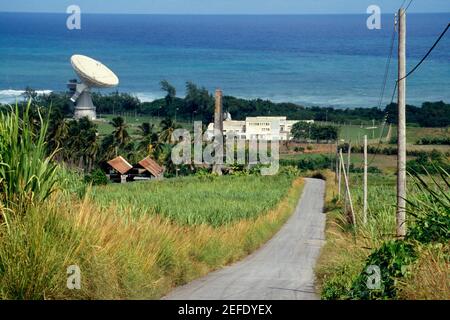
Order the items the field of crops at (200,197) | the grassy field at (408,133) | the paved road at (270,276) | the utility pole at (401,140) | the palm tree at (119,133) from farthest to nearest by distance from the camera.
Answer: the grassy field at (408,133) → the palm tree at (119,133) → the field of crops at (200,197) → the utility pole at (401,140) → the paved road at (270,276)

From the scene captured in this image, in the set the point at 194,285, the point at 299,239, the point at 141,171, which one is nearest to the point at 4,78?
the point at 141,171

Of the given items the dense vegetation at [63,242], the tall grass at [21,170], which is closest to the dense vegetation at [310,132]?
the dense vegetation at [63,242]

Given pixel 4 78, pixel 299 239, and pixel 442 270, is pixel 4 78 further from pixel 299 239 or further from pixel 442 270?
pixel 442 270

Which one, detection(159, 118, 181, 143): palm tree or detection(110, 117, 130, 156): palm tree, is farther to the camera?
detection(159, 118, 181, 143): palm tree

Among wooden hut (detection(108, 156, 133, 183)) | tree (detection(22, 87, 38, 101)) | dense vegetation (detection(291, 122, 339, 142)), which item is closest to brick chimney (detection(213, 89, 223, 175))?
wooden hut (detection(108, 156, 133, 183))

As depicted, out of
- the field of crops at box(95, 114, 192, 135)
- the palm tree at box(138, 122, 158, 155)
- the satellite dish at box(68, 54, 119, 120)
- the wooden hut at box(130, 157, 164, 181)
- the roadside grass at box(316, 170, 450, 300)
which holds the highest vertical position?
the satellite dish at box(68, 54, 119, 120)

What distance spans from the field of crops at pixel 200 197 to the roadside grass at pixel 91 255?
1438mm

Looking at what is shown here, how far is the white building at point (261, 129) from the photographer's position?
8981 centimetres

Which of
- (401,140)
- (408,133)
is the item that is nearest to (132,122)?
(408,133)

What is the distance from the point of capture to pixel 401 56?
15570mm

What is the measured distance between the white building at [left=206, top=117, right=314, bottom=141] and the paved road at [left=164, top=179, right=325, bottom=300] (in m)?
59.6

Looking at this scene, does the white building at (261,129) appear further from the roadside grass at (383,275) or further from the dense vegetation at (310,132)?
the roadside grass at (383,275)

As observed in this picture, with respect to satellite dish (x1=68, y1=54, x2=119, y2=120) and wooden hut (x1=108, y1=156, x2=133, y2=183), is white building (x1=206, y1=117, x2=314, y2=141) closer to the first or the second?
satellite dish (x1=68, y1=54, x2=119, y2=120)

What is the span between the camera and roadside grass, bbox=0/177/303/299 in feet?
31.7
